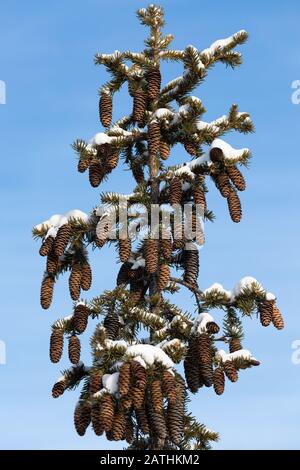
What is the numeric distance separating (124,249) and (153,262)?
1.65ft

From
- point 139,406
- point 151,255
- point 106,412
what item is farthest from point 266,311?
point 106,412

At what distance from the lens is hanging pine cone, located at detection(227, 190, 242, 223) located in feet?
55.0

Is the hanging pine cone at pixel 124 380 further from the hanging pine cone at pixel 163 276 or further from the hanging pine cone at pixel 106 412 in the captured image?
the hanging pine cone at pixel 163 276

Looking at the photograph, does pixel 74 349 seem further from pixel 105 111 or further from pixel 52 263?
pixel 105 111

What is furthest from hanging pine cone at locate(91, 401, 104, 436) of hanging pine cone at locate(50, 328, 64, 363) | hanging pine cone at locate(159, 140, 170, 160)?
hanging pine cone at locate(159, 140, 170, 160)

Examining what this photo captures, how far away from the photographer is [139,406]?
14.8m

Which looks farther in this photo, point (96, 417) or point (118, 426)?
point (96, 417)

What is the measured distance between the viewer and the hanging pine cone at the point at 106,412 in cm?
1486

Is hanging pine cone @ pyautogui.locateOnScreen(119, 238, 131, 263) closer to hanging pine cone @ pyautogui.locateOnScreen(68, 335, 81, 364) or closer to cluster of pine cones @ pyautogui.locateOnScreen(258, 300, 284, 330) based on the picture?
hanging pine cone @ pyautogui.locateOnScreen(68, 335, 81, 364)

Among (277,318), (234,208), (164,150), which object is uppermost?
(164,150)

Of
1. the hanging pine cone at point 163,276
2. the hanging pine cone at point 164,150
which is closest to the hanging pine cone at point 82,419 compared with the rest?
the hanging pine cone at point 163,276

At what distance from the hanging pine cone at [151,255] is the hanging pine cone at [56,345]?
182cm

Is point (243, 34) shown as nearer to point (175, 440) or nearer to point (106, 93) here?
point (106, 93)

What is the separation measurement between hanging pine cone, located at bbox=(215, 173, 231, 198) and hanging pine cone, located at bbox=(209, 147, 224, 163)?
0.25m
